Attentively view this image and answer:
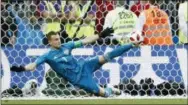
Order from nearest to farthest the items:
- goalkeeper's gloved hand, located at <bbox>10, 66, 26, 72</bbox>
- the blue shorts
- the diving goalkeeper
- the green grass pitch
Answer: goalkeeper's gloved hand, located at <bbox>10, 66, 26, 72</bbox> < the diving goalkeeper < the blue shorts < the green grass pitch

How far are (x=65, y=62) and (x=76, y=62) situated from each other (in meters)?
0.12

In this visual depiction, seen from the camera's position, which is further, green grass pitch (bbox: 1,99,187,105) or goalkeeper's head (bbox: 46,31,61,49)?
green grass pitch (bbox: 1,99,187,105)

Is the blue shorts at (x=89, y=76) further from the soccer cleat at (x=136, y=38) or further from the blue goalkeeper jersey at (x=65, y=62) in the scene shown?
the soccer cleat at (x=136, y=38)

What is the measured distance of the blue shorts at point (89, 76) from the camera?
18.3 feet

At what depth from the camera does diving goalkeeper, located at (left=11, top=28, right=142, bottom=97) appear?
17.9 ft

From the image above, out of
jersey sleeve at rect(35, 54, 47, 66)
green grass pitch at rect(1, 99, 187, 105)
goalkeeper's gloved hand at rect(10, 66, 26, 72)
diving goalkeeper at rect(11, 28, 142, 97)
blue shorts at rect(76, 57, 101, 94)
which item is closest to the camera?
goalkeeper's gloved hand at rect(10, 66, 26, 72)

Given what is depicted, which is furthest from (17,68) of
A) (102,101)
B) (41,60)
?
(102,101)

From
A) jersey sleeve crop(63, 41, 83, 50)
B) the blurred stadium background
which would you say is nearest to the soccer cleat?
the blurred stadium background

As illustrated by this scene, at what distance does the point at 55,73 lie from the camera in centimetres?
571

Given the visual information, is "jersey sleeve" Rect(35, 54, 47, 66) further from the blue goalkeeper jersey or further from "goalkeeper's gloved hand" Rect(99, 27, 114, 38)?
"goalkeeper's gloved hand" Rect(99, 27, 114, 38)

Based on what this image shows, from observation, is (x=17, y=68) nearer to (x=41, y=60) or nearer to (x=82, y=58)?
(x=41, y=60)

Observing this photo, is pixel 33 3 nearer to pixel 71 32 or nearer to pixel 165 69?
pixel 71 32

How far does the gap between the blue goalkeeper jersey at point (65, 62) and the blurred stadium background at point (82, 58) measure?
0.41 feet

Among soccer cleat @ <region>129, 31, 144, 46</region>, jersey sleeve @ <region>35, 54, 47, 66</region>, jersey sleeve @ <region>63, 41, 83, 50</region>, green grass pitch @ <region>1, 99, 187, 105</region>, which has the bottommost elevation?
green grass pitch @ <region>1, 99, 187, 105</region>
